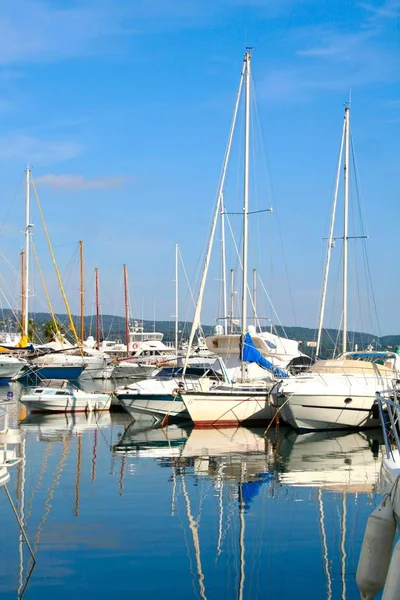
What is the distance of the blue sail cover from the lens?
35.5 metres

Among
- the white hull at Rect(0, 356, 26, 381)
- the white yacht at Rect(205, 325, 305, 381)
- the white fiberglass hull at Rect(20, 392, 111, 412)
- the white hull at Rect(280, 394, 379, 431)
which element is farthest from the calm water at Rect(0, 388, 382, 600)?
the white hull at Rect(0, 356, 26, 381)

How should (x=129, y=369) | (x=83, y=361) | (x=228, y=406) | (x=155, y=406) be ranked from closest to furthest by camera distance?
(x=228, y=406), (x=155, y=406), (x=83, y=361), (x=129, y=369)

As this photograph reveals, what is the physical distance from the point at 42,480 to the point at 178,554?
7280 millimetres

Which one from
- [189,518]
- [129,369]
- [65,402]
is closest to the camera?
[189,518]

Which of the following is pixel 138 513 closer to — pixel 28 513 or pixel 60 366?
pixel 28 513

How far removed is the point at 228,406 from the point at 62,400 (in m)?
8.97

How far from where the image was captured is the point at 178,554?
13.6 meters

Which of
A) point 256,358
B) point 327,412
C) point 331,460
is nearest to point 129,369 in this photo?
point 256,358

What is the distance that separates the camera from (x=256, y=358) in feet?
118

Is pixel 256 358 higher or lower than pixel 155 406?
higher

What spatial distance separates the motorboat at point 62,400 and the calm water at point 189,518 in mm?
9251

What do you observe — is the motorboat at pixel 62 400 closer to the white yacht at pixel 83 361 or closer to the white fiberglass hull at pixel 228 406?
the white fiberglass hull at pixel 228 406

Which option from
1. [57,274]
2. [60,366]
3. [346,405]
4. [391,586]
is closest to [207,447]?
[346,405]

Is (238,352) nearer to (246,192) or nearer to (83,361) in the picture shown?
(246,192)
